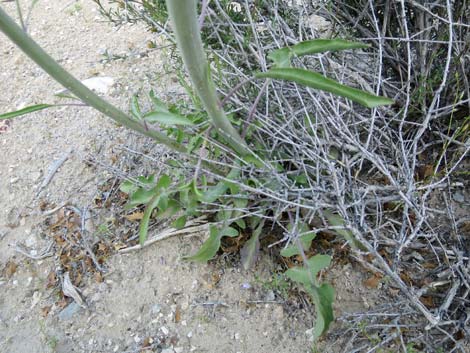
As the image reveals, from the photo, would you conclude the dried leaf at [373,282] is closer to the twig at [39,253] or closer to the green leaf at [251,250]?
the green leaf at [251,250]

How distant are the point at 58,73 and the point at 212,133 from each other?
567 millimetres

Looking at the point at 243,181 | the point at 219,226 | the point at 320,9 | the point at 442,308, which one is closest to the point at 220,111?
the point at 243,181

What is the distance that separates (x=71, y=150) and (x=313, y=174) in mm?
1225

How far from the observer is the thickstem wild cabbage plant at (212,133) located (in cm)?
92

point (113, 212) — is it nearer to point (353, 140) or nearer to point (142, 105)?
point (142, 105)

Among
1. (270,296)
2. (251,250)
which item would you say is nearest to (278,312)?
(270,296)

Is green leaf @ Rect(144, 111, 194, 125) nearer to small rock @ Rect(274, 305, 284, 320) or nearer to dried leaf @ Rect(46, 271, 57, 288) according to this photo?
small rock @ Rect(274, 305, 284, 320)

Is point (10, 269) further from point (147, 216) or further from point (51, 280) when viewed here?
point (147, 216)

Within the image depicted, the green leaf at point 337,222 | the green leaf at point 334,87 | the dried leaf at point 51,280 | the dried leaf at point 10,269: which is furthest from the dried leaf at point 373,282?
the dried leaf at point 10,269

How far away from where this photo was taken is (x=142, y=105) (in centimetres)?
215

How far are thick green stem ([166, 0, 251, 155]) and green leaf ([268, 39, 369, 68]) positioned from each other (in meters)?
0.17

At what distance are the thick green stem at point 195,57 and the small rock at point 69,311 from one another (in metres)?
0.83

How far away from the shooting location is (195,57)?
1.02 metres

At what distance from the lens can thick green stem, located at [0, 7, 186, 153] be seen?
0.93 m
